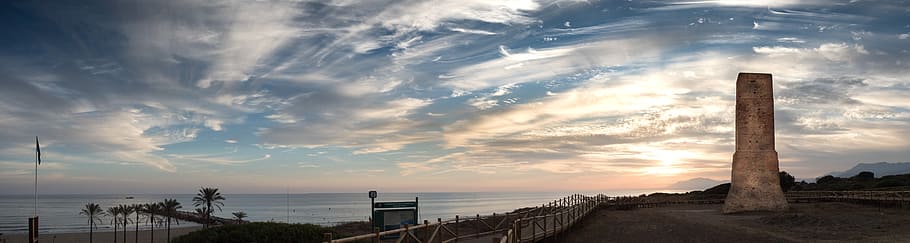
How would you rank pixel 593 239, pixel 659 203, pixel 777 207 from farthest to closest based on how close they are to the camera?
pixel 659 203 < pixel 777 207 < pixel 593 239

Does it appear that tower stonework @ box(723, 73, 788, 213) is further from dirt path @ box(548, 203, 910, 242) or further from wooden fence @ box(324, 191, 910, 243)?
wooden fence @ box(324, 191, 910, 243)

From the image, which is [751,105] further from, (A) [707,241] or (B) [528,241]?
(B) [528,241]

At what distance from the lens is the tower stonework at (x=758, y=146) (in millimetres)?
37250

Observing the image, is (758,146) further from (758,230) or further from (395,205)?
(395,205)

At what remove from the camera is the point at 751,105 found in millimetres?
37375

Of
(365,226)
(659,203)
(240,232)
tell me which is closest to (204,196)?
(365,226)

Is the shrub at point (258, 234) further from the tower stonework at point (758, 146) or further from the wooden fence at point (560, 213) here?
the tower stonework at point (758, 146)

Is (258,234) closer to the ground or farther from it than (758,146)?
closer to the ground

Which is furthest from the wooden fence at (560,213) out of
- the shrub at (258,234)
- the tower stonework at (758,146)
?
the tower stonework at (758,146)

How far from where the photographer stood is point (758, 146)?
37.4m

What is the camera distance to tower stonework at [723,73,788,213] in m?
37.2

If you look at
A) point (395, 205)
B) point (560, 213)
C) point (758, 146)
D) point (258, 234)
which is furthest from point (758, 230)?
point (258, 234)

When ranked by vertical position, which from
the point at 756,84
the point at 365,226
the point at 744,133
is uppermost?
the point at 756,84

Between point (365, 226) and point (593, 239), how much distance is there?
3721 centimetres
